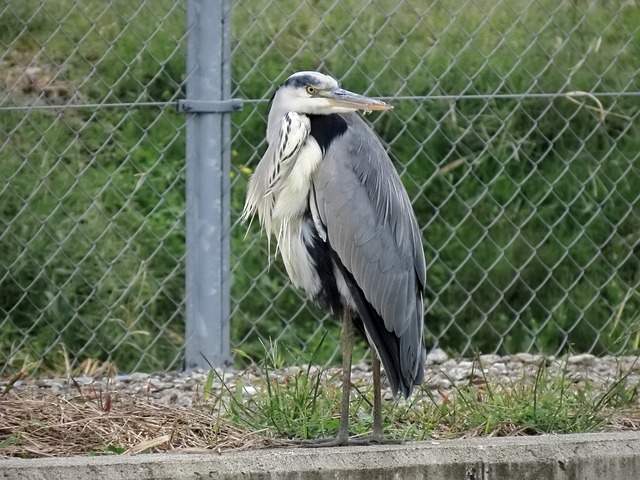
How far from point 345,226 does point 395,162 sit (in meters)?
2.19

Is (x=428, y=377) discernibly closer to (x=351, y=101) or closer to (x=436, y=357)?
(x=436, y=357)

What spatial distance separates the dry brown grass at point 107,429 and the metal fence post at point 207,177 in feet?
1.90

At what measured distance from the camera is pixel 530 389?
375 cm

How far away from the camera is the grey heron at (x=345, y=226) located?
3396mm

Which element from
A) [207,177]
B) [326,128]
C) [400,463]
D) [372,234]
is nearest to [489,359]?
[207,177]

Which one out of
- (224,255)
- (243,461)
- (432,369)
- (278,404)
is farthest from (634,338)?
(243,461)

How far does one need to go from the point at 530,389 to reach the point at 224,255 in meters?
1.19

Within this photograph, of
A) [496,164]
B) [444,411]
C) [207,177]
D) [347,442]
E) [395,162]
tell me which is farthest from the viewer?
[496,164]

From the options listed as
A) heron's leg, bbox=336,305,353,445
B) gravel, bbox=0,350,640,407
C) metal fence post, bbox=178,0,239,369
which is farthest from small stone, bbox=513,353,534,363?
heron's leg, bbox=336,305,353,445

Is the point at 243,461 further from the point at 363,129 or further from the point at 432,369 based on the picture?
the point at 432,369

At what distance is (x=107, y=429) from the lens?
135 inches

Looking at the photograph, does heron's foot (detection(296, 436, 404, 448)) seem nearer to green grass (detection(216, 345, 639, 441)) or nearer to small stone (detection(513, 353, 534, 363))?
green grass (detection(216, 345, 639, 441))

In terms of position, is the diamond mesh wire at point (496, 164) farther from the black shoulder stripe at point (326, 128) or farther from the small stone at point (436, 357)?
the black shoulder stripe at point (326, 128)

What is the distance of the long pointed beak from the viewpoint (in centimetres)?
343
